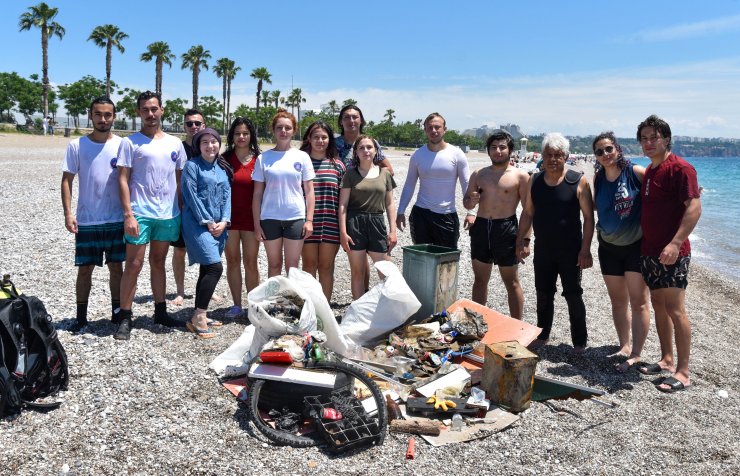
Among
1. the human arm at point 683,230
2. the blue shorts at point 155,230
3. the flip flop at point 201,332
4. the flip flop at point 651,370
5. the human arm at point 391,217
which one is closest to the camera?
Result: the human arm at point 683,230

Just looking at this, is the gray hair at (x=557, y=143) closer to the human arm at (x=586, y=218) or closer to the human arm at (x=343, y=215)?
the human arm at (x=586, y=218)

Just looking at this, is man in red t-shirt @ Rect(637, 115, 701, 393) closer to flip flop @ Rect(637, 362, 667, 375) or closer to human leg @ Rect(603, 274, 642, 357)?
flip flop @ Rect(637, 362, 667, 375)

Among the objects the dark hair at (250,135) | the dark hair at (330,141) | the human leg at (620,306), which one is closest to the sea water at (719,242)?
the human leg at (620,306)

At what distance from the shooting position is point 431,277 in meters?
5.46

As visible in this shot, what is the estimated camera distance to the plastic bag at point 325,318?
479 centimetres

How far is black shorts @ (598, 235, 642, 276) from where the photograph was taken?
199 inches

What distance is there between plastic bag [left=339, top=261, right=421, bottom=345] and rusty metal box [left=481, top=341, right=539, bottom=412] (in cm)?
106

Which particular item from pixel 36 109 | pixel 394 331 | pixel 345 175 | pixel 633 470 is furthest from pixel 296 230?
pixel 36 109

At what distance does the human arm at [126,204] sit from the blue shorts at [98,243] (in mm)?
221

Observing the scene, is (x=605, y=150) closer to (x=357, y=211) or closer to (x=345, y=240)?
(x=357, y=211)

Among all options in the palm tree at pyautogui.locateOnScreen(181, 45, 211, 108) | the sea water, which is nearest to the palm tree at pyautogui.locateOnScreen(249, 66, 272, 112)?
the palm tree at pyautogui.locateOnScreen(181, 45, 211, 108)

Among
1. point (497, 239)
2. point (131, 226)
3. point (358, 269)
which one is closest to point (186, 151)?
point (131, 226)

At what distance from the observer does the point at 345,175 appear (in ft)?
18.8

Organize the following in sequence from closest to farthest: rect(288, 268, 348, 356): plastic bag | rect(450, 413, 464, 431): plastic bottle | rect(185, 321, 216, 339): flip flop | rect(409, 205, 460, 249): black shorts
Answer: rect(450, 413, 464, 431): plastic bottle < rect(288, 268, 348, 356): plastic bag < rect(185, 321, 216, 339): flip flop < rect(409, 205, 460, 249): black shorts
